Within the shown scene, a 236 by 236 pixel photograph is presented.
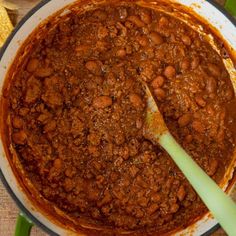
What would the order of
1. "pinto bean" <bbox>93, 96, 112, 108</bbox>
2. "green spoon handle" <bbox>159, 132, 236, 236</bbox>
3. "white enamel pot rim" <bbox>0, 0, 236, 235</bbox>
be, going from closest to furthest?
"green spoon handle" <bbox>159, 132, 236, 236</bbox>
"white enamel pot rim" <bbox>0, 0, 236, 235</bbox>
"pinto bean" <bbox>93, 96, 112, 108</bbox>

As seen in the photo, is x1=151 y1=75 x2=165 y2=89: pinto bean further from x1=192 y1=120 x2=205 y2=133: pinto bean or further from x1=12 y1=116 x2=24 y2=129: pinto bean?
x1=12 y1=116 x2=24 y2=129: pinto bean

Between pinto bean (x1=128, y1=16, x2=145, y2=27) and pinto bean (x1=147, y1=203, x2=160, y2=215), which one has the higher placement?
pinto bean (x1=128, y1=16, x2=145, y2=27)

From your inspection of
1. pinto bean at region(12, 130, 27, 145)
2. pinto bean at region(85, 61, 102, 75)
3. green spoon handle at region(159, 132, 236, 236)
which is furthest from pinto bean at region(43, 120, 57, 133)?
green spoon handle at region(159, 132, 236, 236)

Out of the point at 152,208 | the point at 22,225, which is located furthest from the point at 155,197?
the point at 22,225

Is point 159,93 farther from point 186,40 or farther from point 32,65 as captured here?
point 32,65

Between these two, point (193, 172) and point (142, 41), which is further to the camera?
point (142, 41)

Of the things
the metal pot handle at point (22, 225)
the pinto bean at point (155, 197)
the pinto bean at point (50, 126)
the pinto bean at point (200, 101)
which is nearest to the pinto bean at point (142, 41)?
the pinto bean at point (200, 101)

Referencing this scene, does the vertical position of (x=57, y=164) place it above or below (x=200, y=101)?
below
